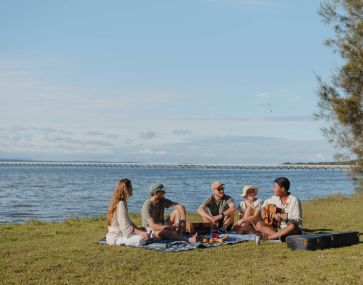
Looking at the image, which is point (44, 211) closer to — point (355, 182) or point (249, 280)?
point (355, 182)

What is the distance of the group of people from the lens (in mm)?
10523

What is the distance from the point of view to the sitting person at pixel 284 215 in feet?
36.2

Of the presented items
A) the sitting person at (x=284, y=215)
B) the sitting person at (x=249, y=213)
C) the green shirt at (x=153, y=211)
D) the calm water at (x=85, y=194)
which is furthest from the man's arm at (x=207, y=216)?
the calm water at (x=85, y=194)

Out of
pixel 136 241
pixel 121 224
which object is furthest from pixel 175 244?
pixel 121 224

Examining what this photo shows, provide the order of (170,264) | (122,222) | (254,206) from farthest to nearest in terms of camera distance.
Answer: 1. (254,206)
2. (122,222)
3. (170,264)

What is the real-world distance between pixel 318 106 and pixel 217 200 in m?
5.92

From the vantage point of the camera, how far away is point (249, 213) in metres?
12.6

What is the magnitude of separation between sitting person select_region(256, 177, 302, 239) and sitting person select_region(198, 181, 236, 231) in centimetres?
126

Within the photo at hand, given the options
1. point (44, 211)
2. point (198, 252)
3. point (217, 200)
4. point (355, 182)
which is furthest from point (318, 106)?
point (44, 211)

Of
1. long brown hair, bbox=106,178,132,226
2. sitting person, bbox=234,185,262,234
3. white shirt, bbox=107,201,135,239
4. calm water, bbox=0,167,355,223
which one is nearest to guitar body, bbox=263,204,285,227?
sitting person, bbox=234,185,262,234

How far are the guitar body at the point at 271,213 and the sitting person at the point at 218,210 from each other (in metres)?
1.22

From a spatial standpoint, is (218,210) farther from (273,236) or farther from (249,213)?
(273,236)

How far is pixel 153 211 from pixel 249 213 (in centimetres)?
223

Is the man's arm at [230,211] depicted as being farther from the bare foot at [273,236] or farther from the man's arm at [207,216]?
the bare foot at [273,236]
